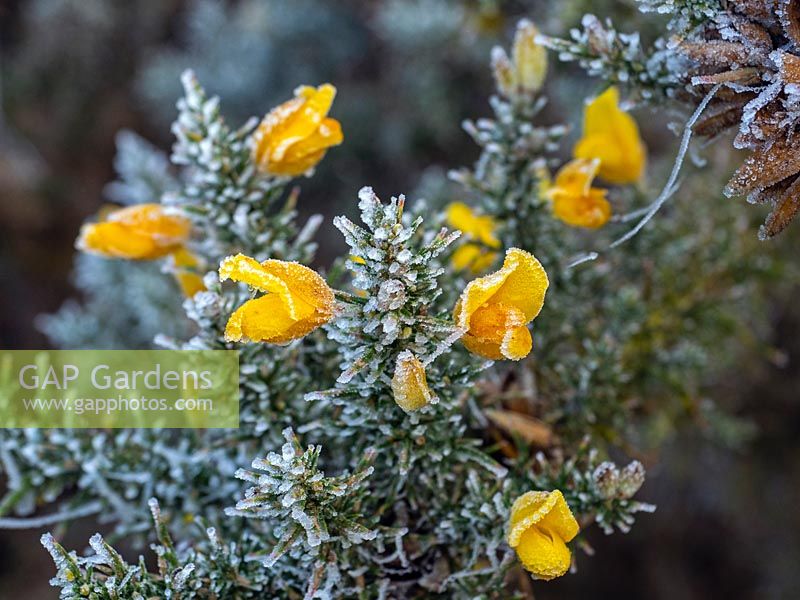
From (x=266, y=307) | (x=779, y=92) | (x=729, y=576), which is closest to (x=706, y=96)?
(x=779, y=92)

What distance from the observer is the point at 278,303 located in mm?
691

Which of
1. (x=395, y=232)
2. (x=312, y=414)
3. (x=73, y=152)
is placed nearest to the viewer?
(x=395, y=232)

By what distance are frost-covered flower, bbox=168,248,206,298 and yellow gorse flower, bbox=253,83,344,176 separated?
0.57 ft

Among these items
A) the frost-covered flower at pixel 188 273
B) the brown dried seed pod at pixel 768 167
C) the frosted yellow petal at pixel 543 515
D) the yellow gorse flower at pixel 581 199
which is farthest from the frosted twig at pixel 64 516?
the brown dried seed pod at pixel 768 167

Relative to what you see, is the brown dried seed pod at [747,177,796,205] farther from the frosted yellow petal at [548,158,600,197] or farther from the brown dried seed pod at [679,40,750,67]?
the frosted yellow petal at [548,158,600,197]

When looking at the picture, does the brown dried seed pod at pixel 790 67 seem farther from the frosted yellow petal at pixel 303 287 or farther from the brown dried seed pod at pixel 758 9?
the frosted yellow petal at pixel 303 287

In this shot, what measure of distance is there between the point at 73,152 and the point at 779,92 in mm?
1757

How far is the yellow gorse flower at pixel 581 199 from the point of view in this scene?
968 mm

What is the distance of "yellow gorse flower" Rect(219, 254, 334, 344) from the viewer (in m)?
0.67

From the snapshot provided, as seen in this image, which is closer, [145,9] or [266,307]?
[266,307]

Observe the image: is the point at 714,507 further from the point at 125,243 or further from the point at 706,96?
the point at 125,243

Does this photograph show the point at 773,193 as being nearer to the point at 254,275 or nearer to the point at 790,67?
the point at 790,67

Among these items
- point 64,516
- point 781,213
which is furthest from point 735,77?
point 64,516

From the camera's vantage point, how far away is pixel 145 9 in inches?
78.5
